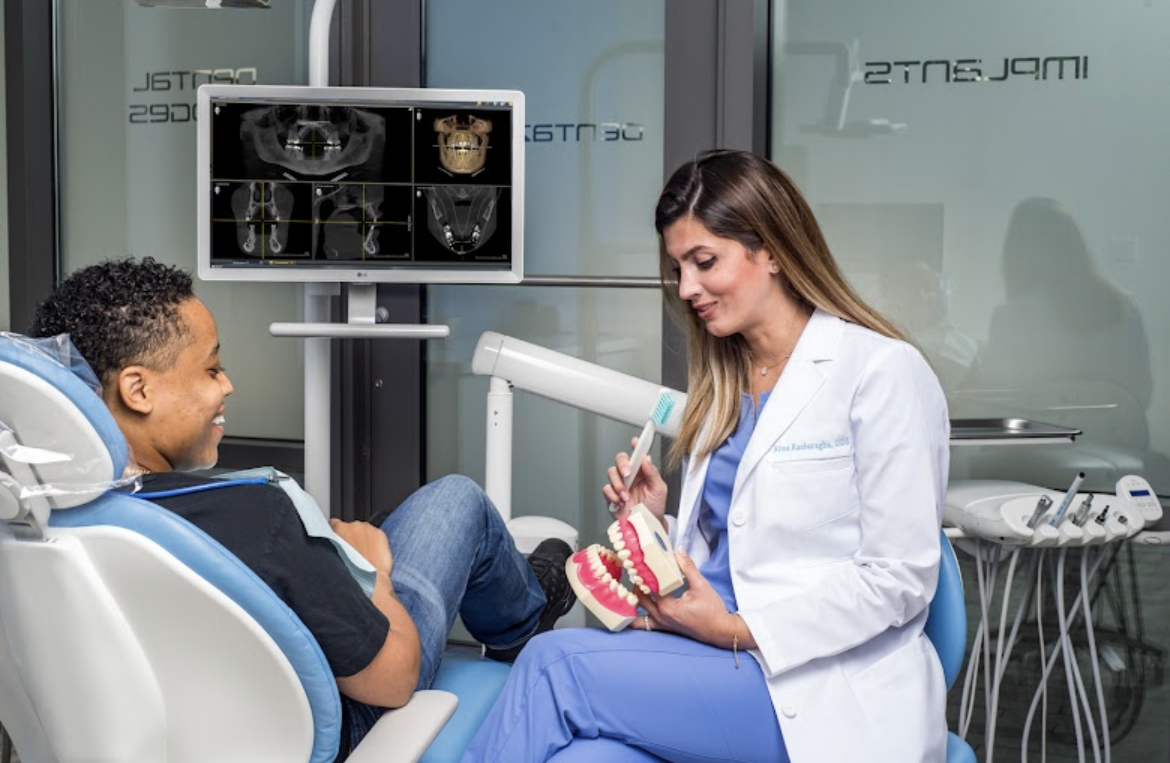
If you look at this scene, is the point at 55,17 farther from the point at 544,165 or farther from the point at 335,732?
the point at 335,732

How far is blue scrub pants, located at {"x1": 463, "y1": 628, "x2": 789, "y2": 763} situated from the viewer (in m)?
1.39

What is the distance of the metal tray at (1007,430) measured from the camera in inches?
90.7

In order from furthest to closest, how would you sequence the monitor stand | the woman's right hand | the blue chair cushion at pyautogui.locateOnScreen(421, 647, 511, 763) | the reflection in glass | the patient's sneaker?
the monitor stand → the reflection in glass → the patient's sneaker → the woman's right hand → the blue chair cushion at pyautogui.locateOnScreen(421, 647, 511, 763)

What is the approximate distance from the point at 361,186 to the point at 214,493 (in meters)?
1.30

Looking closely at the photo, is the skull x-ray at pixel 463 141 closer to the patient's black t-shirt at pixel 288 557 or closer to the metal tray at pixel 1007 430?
the metal tray at pixel 1007 430

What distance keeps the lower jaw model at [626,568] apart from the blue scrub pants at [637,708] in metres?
0.05

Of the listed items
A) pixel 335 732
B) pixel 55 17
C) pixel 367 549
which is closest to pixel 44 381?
pixel 335 732

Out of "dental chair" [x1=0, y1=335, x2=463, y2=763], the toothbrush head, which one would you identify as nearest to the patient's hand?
"dental chair" [x1=0, y1=335, x2=463, y2=763]

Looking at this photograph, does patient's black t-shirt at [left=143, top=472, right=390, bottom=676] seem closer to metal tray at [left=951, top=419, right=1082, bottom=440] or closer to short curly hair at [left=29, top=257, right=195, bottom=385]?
short curly hair at [left=29, top=257, right=195, bottom=385]

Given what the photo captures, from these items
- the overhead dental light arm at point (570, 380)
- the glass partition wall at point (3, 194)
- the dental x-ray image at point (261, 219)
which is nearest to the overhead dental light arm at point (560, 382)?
the overhead dental light arm at point (570, 380)

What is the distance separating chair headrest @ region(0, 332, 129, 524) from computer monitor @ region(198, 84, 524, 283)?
4.42 feet

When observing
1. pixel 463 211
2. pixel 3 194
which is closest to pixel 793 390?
pixel 463 211

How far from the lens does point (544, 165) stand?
273cm

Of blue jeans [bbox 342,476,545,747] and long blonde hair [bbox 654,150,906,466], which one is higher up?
long blonde hair [bbox 654,150,906,466]
